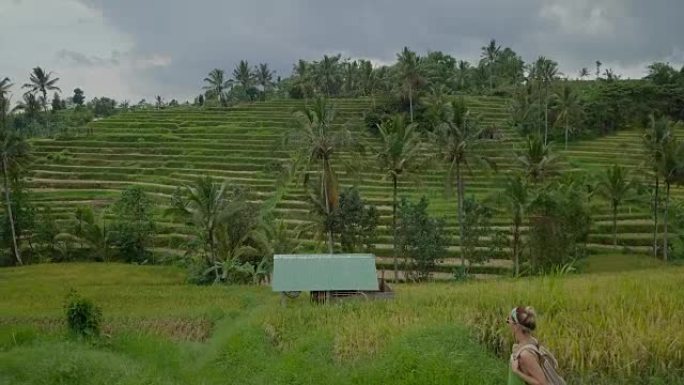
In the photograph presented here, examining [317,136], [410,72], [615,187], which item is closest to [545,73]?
[410,72]

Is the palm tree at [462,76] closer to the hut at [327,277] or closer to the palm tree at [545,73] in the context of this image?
the palm tree at [545,73]

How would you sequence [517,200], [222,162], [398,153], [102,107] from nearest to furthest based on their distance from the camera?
[398,153] → [517,200] → [222,162] → [102,107]

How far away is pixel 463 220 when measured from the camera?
103ft

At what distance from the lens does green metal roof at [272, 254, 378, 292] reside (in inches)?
638

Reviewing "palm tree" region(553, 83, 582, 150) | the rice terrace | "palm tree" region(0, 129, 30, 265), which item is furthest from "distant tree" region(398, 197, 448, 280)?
"palm tree" region(553, 83, 582, 150)

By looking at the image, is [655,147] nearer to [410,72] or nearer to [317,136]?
[317,136]

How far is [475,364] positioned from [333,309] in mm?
4732

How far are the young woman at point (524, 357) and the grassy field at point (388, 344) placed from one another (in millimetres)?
3356

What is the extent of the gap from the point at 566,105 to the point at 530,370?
48.4 metres

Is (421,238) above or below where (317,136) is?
below

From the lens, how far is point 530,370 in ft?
18.5

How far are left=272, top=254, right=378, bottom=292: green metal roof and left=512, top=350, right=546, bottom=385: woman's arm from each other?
34.8 ft

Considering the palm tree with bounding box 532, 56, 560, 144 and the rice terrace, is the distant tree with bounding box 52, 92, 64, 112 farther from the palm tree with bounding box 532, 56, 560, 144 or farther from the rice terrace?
the palm tree with bounding box 532, 56, 560, 144

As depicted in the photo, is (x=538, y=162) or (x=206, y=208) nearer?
(x=206, y=208)
